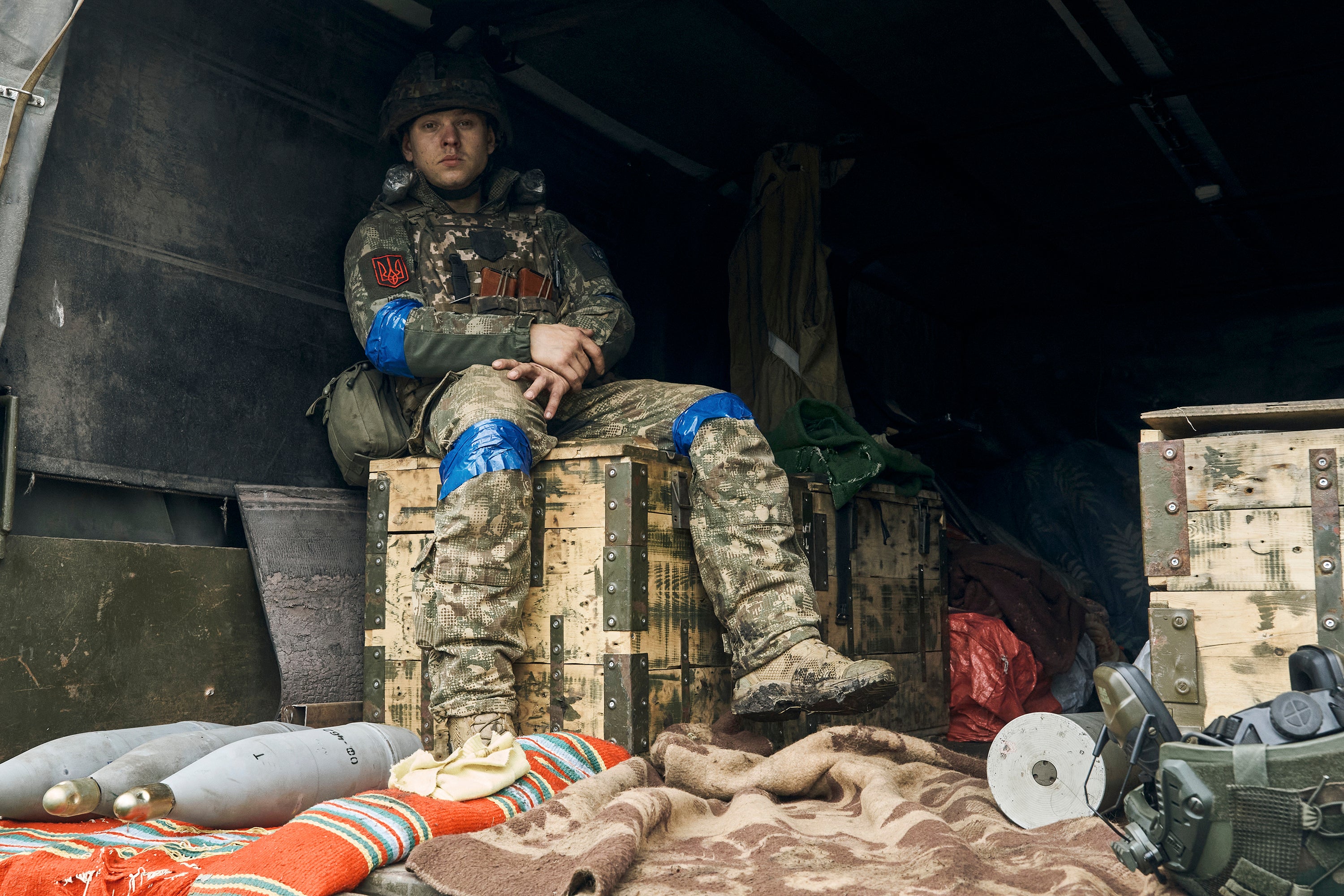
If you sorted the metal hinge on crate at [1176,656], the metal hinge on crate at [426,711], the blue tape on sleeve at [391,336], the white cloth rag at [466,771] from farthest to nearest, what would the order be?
the blue tape on sleeve at [391,336]
the metal hinge on crate at [426,711]
the white cloth rag at [466,771]
the metal hinge on crate at [1176,656]

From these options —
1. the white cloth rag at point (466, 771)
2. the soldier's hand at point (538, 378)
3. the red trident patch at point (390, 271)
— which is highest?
the red trident patch at point (390, 271)

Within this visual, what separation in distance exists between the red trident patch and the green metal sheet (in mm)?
827

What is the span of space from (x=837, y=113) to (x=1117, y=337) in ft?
10.3

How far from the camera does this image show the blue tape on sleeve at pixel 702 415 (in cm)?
298

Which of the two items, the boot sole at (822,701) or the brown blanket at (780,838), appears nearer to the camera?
the brown blanket at (780,838)

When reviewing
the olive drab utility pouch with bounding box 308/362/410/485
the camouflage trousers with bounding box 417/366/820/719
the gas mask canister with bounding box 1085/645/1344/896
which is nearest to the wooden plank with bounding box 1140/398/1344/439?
the gas mask canister with bounding box 1085/645/1344/896

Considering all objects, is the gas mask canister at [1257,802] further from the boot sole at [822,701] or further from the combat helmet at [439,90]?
the combat helmet at [439,90]

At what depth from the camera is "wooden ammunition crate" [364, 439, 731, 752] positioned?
8.77 feet

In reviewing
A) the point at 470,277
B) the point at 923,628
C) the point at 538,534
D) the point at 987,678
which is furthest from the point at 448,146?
the point at 987,678

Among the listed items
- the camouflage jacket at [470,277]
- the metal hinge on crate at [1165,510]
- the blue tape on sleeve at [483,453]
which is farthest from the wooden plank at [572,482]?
the metal hinge on crate at [1165,510]

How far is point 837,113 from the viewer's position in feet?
14.7

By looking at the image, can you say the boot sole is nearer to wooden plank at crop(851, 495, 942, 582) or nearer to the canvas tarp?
wooden plank at crop(851, 495, 942, 582)

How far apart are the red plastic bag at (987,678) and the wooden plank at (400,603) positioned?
2089mm

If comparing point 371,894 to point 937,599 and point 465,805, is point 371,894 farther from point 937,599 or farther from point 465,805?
point 937,599
